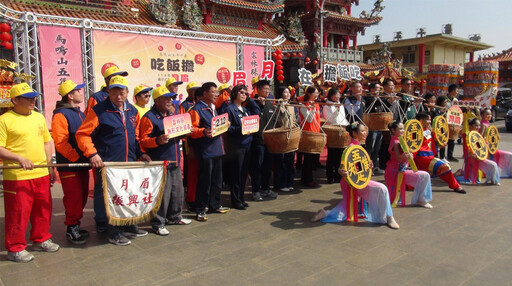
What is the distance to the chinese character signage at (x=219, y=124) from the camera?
3922 millimetres

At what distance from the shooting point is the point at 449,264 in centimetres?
288

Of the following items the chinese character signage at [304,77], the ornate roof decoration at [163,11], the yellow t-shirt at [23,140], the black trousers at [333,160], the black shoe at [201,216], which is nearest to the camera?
the yellow t-shirt at [23,140]

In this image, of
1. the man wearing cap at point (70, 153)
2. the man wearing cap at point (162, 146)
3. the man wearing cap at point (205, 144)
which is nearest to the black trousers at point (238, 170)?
the man wearing cap at point (205, 144)

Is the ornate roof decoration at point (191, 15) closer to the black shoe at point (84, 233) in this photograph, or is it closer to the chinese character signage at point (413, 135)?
the chinese character signage at point (413, 135)

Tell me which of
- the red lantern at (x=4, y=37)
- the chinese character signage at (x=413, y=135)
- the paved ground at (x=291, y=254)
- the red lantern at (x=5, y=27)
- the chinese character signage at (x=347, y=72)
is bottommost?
the paved ground at (x=291, y=254)

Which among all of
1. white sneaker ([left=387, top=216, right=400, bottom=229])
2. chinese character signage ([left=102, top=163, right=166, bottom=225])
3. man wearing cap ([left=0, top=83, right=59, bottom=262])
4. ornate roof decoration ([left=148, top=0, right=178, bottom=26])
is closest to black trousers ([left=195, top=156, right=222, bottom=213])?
chinese character signage ([left=102, top=163, right=166, bottom=225])

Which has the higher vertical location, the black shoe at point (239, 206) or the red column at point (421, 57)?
the red column at point (421, 57)

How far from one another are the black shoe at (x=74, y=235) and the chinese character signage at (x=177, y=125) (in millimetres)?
1236

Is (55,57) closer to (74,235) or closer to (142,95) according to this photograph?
(142,95)

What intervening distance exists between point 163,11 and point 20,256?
12142mm

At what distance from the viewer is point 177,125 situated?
356cm

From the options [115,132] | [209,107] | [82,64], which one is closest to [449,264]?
[209,107]

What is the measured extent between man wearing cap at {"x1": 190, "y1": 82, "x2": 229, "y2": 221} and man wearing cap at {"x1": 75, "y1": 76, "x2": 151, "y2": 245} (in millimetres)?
658

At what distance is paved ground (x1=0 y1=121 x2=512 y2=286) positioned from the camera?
2686 mm
